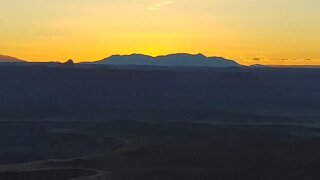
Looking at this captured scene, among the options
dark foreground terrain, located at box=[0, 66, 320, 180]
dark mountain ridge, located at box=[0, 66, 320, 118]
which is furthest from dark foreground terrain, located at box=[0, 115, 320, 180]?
dark mountain ridge, located at box=[0, 66, 320, 118]

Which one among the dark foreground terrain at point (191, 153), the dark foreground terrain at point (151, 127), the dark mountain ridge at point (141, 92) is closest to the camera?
the dark foreground terrain at point (191, 153)

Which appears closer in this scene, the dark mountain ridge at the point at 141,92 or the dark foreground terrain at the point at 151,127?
the dark foreground terrain at the point at 151,127

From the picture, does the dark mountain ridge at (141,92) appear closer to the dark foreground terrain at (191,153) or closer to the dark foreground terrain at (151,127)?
the dark foreground terrain at (151,127)

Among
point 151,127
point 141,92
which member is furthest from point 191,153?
point 141,92

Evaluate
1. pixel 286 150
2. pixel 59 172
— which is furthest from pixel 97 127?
pixel 59 172

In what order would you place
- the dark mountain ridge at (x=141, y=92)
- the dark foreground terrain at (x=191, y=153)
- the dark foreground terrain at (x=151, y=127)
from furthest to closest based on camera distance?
the dark mountain ridge at (x=141, y=92) → the dark foreground terrain at (x=151, y=127) → the dark foreground terrain at (x=191, y=153)

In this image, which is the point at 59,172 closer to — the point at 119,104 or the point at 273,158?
the point at 273,158

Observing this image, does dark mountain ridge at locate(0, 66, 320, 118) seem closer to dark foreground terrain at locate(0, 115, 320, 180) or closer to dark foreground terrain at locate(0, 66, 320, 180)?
dark foreground terrain at locate(0, 66, 320, 180)

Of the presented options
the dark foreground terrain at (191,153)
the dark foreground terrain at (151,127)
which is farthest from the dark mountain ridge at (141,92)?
the dark foreground terrain at (191,153)
